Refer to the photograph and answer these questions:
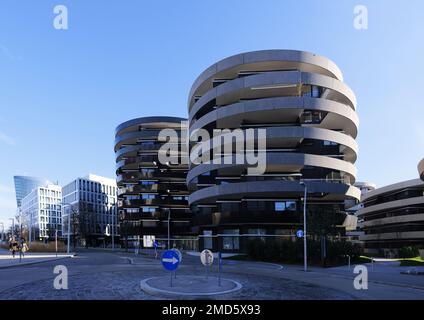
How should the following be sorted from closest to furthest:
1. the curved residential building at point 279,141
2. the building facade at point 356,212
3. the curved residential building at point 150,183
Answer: the curved residential building at point 279,141, the building facade at point 356,212, the curved residential building at point 150,183

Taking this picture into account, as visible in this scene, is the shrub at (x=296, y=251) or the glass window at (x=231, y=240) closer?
the shrub at (x=296, y=251)

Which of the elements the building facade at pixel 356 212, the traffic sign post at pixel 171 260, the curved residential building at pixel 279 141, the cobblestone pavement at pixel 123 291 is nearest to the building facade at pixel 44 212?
the building facade at pixel 356 212

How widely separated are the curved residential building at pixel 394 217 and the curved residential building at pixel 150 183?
132 feet

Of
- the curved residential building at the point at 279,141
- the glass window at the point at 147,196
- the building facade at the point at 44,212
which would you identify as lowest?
the building facade at the point at 44,212

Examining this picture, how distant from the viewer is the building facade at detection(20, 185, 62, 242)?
164 metres

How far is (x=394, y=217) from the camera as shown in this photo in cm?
8406

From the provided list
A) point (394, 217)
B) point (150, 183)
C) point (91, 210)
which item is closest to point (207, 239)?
point (150, 183)

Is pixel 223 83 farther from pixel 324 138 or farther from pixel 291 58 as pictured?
pixel 324 138

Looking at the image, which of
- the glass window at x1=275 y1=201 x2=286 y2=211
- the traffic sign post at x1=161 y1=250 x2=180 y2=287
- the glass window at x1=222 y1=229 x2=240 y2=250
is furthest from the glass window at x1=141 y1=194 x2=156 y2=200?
the traffic sign post at x1=161 y1=250 x2=180 y2=287

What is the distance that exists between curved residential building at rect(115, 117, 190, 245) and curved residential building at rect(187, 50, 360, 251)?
1301 inches

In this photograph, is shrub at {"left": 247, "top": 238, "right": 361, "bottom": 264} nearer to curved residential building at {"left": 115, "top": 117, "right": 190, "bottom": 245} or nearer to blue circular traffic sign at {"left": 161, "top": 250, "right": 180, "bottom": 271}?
blue circular traffic sign at {"left": 161, "top": 250, "right": 180, "bottom": 271}

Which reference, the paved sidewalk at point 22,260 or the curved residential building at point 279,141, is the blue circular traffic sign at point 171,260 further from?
the curved residential building at point 279,141

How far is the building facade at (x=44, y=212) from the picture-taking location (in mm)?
164375
